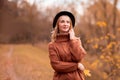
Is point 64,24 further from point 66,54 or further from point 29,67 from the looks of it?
point 29,67

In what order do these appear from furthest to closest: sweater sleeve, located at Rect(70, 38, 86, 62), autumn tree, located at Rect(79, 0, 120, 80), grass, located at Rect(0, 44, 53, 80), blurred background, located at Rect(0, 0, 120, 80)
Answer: blurred background, located at Rect(0, 0, 120, 80)
grass, located at Rect(0, 44, 53, 80)
autumn tree, located at Rect(79, 0, 120, 80)
sweater sleeve, located at Rect(70, 38, 86, 62)

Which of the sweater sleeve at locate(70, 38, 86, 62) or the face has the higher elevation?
the face

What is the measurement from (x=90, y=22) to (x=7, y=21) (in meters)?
23.9

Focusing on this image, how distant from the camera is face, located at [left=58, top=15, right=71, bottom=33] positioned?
4828mm

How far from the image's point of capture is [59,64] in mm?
4676

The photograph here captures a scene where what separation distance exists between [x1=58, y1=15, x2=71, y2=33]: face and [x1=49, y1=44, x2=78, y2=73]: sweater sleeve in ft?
1.03

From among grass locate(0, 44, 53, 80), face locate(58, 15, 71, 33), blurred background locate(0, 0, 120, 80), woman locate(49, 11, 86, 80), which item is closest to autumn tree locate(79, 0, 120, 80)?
blurred background locate(0, 0, 120, 80)

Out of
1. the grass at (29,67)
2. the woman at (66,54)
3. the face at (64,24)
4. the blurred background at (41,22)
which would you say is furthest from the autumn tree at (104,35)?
the woman at (66,54)

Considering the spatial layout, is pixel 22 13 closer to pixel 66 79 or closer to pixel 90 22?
pixel 90 22

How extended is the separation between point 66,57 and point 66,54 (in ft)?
0.18

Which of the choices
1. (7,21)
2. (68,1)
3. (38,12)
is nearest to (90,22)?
(38,12)

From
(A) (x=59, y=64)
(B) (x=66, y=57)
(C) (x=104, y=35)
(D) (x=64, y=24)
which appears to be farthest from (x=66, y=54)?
(C) (x=104, y=35)

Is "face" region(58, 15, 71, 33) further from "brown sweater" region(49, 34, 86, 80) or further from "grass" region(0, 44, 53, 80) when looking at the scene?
"grass" region(0, 44, 53, 80)

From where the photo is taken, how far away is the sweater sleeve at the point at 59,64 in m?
4.67
